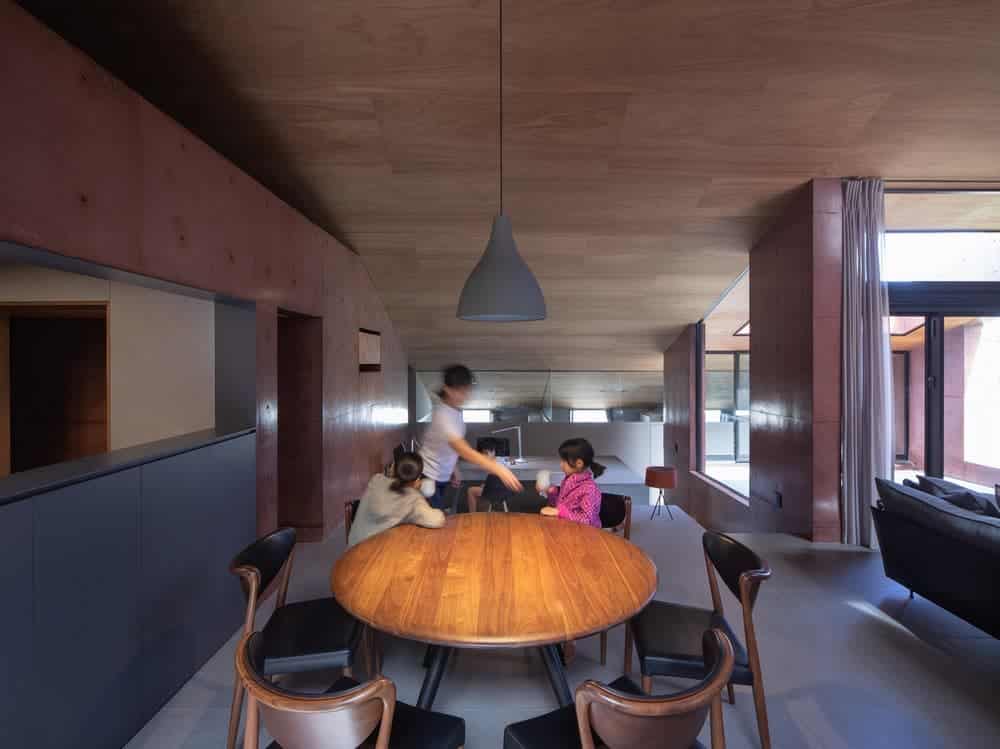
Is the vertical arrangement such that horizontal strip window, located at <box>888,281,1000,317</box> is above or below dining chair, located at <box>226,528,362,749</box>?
above

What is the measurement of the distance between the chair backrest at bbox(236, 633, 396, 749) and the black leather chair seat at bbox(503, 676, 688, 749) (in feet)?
1.29

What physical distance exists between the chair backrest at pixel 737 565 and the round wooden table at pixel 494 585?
12.6 inches

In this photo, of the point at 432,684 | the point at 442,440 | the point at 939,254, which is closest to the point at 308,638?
the point at 432,684

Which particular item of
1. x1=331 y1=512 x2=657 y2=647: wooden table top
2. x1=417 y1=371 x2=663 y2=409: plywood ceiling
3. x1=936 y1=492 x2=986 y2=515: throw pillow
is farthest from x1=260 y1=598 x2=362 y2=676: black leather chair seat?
x1=417 y1=371 x2=663 y2=409: plywood ceiling

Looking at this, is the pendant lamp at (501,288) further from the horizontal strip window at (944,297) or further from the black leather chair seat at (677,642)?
the horizontal strip window at (944,297)

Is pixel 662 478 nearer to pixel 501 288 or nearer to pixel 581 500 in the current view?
pixel 581 500

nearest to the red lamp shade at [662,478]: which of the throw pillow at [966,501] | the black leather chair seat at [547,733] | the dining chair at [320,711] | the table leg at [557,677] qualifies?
the throw pillow at [966,501]

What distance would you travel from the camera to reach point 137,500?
2.14m

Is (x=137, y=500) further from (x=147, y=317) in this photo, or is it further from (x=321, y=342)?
(x=321, y=342)

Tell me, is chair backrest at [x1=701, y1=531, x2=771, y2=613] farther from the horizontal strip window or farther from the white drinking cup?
the horizontal strip window

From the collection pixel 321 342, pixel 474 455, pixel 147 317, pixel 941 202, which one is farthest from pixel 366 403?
pixel 941 202

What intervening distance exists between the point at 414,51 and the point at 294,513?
133 inches

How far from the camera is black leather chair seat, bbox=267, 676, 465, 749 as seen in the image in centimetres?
143

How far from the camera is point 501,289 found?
2.54m
